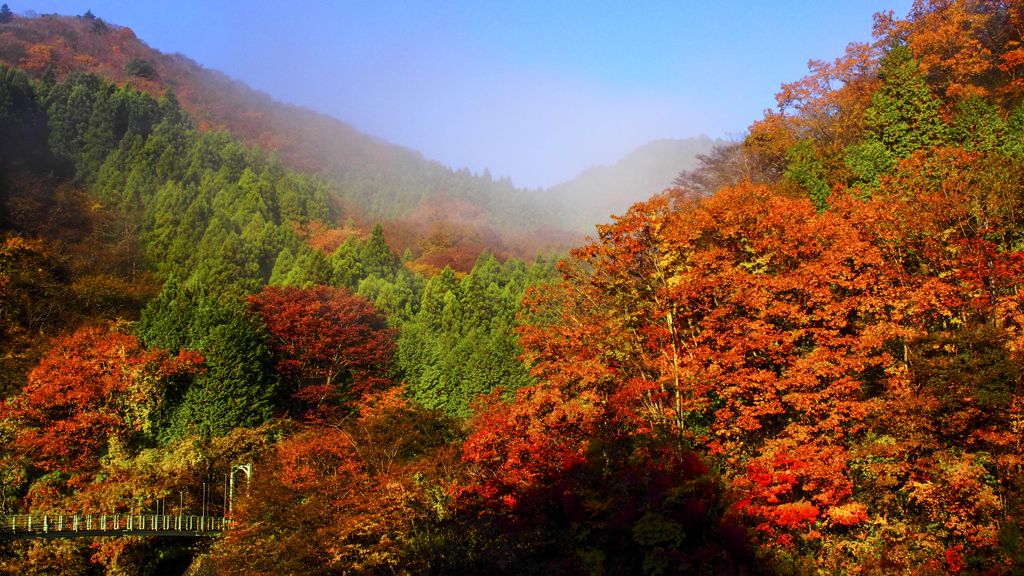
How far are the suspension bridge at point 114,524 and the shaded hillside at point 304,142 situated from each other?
4385 centimetres

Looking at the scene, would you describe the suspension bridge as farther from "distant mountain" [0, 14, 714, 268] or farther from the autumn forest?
"distant mountain" [0, 14, 714, 268]

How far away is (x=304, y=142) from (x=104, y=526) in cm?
7793

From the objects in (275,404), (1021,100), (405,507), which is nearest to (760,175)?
(1021,100)

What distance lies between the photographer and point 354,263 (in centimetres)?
4338

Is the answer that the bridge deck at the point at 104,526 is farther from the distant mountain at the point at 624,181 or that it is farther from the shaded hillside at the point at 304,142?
the distant mountain at the point at 624,181

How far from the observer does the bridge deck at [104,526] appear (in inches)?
765

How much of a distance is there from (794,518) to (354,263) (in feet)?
110

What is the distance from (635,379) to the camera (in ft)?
61.3

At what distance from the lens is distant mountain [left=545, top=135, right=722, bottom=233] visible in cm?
9956

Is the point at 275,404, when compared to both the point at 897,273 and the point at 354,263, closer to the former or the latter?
the point at 354,263

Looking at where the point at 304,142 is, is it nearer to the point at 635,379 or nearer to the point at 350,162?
the point at 350,162

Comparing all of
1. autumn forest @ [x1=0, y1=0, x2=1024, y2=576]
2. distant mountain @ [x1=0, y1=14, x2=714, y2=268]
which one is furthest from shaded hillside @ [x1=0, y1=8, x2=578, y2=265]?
autumn forest @ [x1=0, y1=0, x2=1024, y2=576]

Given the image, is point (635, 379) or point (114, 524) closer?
point (635, 379)

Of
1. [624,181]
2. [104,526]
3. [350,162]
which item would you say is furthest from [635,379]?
[624,181]
